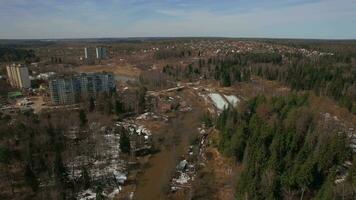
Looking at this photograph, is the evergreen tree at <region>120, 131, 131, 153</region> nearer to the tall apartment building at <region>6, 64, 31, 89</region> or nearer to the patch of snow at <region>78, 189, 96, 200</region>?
the patch of snow at <region>78, 189, 96, 200</region>

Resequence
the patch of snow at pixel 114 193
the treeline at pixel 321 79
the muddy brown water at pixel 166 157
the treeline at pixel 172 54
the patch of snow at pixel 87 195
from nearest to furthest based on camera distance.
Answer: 1. the patch of snow at pixel 87 195
2. the patch of snow at pixel 114 193
3. the muddy brown water at pixel 166 157
4. the treeline at pixel 321 79
5. the treeline at pixel 172 54

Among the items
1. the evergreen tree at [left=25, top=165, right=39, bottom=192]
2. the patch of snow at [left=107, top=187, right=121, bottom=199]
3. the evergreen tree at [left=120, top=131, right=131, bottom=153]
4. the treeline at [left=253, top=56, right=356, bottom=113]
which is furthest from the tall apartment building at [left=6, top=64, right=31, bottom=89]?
the treeline at [left=253, top=56, right=356, bottom=113]

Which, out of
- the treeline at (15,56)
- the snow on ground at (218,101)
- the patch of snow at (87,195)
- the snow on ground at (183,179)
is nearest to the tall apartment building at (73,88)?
the snow on ground at (218,101)

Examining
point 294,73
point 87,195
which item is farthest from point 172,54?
point 87,195

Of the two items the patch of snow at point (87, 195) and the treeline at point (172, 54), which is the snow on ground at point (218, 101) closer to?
the patch of snow at point (87, 195)

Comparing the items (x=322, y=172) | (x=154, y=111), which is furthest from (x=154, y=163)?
(x=154, y=111)

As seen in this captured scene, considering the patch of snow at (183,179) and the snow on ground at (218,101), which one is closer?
the patch of snow at (183,179)

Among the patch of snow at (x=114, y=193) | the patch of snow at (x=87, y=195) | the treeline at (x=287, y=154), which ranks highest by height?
the treeline at (x=287, y=154)
